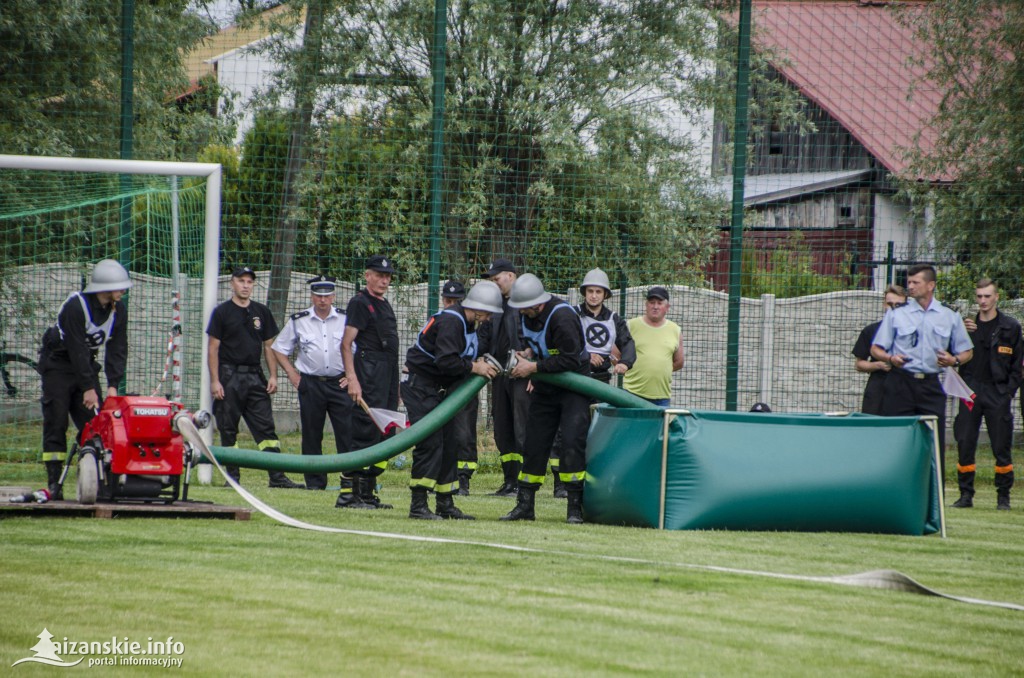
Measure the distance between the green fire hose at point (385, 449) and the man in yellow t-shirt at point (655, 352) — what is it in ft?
7.57

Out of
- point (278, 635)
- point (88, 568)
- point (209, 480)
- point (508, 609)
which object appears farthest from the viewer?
point (209, 480)

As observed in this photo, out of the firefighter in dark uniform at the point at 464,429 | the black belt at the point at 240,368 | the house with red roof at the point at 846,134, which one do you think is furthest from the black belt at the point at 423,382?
the house with red roof at the point at 846,134

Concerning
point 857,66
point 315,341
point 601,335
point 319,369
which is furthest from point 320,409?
point 857,66

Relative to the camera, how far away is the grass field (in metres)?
4.58

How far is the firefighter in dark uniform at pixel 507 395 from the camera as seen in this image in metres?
10.9

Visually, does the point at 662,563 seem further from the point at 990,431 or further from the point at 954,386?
the point at 990,431

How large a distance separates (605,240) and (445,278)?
5.89 ft

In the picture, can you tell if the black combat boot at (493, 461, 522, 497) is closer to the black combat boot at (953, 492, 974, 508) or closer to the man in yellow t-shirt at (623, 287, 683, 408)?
the man in yellow t-shirt at (623, 287, 683, 408)

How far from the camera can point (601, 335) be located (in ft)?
37.2

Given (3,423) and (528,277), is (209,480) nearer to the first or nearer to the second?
(3,423)

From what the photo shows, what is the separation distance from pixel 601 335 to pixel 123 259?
461 cm

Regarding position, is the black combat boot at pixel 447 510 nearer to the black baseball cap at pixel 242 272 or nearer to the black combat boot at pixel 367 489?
the black combat boot at pixel 367 489

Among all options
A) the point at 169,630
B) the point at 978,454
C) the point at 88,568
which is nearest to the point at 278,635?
the point at 169,630

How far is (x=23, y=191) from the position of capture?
498 inches
